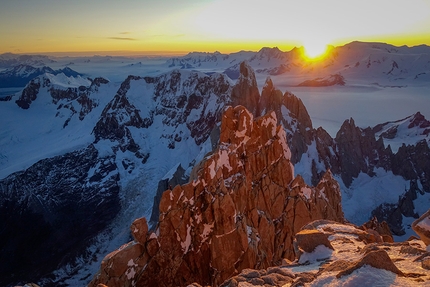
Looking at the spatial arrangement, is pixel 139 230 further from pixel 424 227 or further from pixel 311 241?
pixel 424 227

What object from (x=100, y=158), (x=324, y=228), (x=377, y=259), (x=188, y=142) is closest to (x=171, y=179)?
(x=188, y=142)

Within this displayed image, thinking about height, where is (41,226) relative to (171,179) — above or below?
below

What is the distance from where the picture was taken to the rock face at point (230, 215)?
33.7m

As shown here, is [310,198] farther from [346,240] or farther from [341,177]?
[341,177]

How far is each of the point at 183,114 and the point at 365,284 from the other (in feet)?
477

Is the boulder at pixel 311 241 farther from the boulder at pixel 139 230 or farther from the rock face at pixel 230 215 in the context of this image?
the boulder at pixel 139 230

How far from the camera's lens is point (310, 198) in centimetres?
4600

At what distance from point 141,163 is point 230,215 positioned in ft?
369

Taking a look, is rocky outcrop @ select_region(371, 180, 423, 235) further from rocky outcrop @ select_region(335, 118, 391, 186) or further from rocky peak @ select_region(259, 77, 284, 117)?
rocky peak @ select_region(259, 77, 284, 117)

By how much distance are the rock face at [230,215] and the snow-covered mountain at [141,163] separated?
146 feet

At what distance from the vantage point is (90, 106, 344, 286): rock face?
33.7m

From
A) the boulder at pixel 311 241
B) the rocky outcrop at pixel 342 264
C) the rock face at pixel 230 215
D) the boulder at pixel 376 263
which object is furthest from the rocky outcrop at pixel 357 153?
the boulder at pixel 376 263

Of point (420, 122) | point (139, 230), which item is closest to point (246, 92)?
point (420, 122)

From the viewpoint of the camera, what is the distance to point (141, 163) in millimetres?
144375
